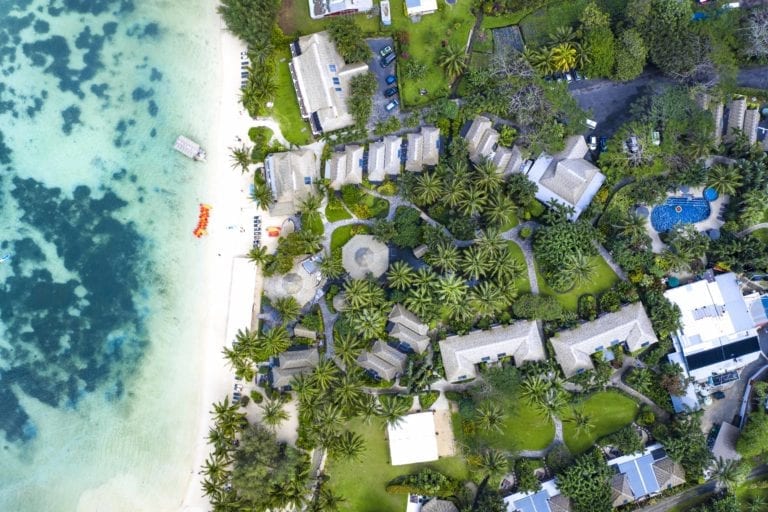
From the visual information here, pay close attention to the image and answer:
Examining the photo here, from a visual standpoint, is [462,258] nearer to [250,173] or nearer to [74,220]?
[250,173]

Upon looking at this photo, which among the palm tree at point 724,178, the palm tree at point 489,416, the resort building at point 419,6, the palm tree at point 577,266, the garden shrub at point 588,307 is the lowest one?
the palm tree at point 489,416

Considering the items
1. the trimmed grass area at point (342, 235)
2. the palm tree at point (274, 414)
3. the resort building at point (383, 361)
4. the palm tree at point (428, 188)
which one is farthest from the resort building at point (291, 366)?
the palm tree at point (428, 188)

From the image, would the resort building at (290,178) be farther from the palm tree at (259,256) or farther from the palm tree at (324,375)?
the palm tree at (324,375)

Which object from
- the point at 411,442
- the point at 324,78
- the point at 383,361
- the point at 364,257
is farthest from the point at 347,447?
the point at 324,78

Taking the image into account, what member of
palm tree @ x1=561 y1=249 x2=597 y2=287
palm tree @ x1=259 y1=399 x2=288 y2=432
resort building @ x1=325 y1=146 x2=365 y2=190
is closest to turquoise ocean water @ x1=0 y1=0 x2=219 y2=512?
palm tree @ x1=259 y1=399 x2=288 y2=432

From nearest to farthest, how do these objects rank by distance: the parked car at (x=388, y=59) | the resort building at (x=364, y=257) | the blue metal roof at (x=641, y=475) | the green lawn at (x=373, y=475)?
the blue metal roof at (x=641, y=475) → the green lawn at (x=373, y=475) → the resort building at (x=364, y=257) → the parked car at (x=388, y=59)

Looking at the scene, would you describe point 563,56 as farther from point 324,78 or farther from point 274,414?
point 274,414

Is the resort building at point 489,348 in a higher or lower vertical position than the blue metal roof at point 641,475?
higher
